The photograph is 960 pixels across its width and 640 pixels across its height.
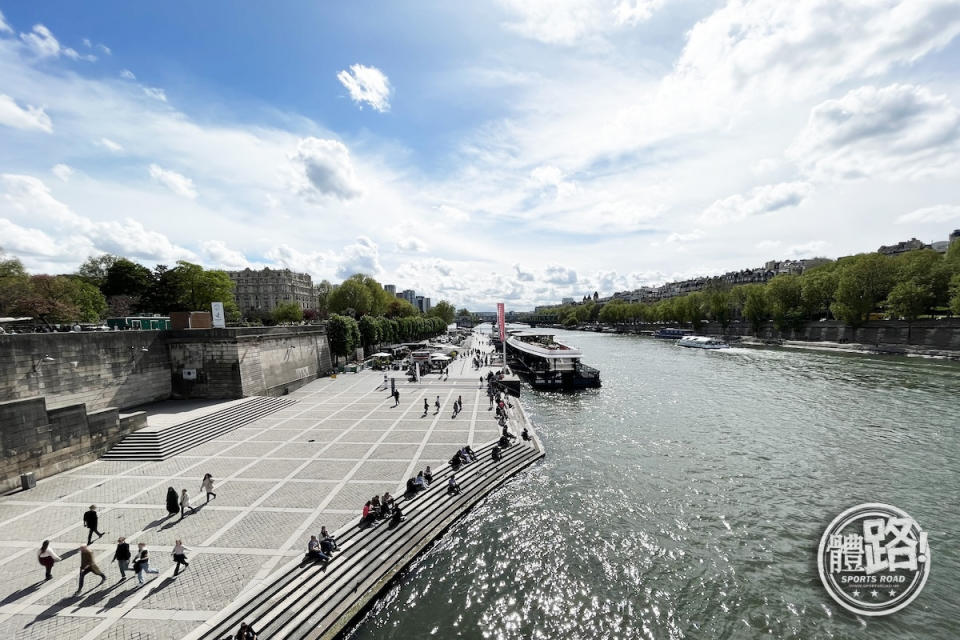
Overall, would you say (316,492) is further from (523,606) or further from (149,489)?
(523,606)

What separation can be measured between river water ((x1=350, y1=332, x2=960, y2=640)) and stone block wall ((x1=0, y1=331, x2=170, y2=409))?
22.5 meters

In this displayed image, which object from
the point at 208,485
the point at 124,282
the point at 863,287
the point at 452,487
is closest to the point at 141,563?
the point at 208,485

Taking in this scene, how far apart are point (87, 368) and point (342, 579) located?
76.2 feet

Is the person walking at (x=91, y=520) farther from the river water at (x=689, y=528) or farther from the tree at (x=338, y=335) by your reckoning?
the tree at (x=338, y=335)

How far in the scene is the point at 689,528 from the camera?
1500 cm

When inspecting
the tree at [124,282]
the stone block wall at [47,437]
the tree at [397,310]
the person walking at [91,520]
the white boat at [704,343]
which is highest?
the tree at [124,282]

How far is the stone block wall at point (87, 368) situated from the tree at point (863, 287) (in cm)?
9354

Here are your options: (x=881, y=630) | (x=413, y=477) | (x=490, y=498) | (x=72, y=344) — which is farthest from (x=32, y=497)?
(x=881, y=630)

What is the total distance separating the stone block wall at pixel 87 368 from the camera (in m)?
19.6

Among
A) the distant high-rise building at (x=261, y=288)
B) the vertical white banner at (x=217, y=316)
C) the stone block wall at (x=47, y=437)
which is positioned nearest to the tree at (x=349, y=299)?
the vertical white banner at (x=217, y=316)

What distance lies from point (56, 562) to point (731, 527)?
881 inches

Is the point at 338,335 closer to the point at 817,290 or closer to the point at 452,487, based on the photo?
the point at 452,487

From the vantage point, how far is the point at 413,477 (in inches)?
661

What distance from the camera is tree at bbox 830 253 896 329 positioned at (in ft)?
213
